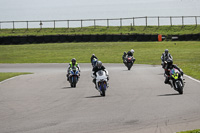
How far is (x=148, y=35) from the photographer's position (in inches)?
2372

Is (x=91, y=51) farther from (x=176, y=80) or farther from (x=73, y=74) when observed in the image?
(x=176, y=80)

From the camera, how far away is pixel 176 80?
17344 millimetres

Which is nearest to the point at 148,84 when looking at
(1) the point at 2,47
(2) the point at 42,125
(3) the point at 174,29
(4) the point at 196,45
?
(2) the point at 42,125

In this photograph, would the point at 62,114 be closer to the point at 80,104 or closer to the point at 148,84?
the point at 80,104

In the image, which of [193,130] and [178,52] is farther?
[178,52]

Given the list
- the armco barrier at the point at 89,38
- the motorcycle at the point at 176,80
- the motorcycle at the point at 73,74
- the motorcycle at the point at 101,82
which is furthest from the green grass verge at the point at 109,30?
the motorcycle at the point at 101,82

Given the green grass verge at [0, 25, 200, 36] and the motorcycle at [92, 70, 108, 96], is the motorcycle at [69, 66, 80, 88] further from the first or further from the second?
the green grass verge at [0, 25, 200, 36]

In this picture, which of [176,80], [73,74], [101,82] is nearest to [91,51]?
[73,74]

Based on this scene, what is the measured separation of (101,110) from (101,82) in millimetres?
4091

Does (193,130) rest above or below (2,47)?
below

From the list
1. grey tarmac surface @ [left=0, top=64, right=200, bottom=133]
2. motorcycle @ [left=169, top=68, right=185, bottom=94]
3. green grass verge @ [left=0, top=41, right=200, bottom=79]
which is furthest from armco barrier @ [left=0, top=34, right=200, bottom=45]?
motorcycle @ [left=169, top=68, right=185, bottom=94]

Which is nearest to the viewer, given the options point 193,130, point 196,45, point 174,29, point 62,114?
point 193,130

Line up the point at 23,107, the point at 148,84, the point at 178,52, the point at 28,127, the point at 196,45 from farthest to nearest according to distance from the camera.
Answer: the point at 196,45
the point at 178,52
the point at 148,84
the point at 23,107
the point at 28,127

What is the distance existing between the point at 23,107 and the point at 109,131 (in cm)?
514
